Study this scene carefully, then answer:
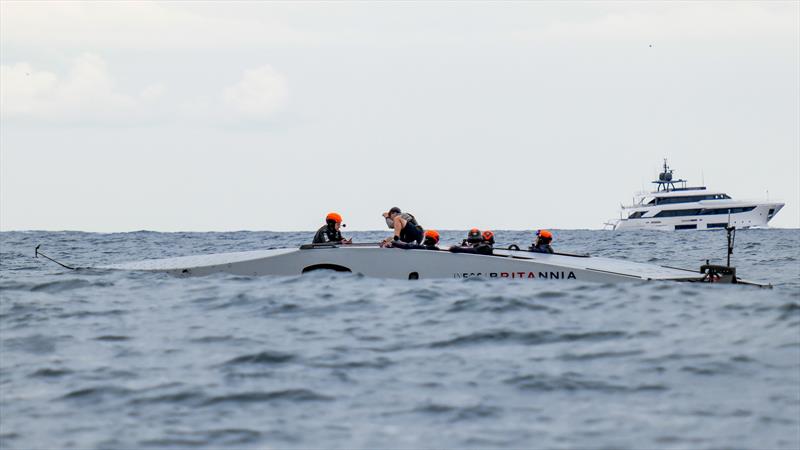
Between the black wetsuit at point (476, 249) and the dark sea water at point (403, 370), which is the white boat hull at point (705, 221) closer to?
the black wetsuit at point (476, 249)

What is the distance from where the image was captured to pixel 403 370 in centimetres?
977

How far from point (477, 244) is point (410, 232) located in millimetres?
1406

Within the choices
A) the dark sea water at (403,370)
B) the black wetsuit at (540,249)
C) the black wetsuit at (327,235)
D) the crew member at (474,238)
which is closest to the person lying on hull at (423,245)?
the crew member at (474,238)

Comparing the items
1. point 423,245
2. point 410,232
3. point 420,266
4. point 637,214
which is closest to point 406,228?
point 410,232

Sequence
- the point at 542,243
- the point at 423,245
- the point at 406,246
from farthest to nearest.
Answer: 1. the point at 542,243
2. the point at 423,245
3. the point at 406,246

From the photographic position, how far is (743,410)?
27.2ft

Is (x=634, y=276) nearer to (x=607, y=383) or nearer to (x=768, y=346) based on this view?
(x=768, y=346)

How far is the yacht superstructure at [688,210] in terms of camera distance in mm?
109938

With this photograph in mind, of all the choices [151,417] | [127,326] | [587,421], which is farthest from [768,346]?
[127,326]

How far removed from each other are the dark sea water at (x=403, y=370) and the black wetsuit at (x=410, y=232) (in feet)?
13.6

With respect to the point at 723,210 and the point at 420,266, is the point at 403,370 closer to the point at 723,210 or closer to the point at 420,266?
the point at 420,266

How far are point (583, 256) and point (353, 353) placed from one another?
1175cm

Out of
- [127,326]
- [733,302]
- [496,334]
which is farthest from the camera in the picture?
[733,302]

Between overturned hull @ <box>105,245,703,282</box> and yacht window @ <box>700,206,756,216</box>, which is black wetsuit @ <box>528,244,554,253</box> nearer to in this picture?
overturned hull @ <box>105,245,703,282</box>
